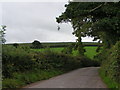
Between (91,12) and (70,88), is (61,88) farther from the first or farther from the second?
(91,12)

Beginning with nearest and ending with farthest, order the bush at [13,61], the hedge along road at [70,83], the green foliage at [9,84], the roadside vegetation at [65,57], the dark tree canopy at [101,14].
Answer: the green foliage at [9,84]
the roadside vegetation at [65,57]
the hedge along road at [70,83]
the bush at [13,61]
the dark tree canopy at [101,14]

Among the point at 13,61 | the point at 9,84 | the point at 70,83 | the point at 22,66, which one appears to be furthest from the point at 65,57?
the point at 9,84

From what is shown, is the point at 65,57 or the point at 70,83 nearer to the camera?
the point at 70,83

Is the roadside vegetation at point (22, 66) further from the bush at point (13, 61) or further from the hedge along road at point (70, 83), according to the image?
the hedge along road at point (70, 83)

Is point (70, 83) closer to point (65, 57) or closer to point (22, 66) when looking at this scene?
point (22, 66)

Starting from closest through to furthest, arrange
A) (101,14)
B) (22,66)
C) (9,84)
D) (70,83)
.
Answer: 1. (9,84)
2. (70,83)
3. (22,66)
4. (101,14)

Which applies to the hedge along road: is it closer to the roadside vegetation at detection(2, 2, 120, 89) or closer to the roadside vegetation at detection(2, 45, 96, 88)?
the roadside vegetation at detection(2, 2, 120, 89)

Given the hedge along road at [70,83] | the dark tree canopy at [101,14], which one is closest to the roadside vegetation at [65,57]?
the dark tree canopy at [101,14]

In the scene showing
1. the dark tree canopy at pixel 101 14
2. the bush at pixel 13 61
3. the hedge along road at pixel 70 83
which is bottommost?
the hedge along road at pixel 70 83

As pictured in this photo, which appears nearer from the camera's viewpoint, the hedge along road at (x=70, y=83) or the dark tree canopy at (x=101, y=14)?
the hedge along road at (x=70, y=83)

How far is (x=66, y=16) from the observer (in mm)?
21688

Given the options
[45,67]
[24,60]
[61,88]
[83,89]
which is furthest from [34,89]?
[45,67]

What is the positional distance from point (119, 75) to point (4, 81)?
5542 mm

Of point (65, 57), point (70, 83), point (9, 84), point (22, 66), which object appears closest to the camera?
point (9, 84)
